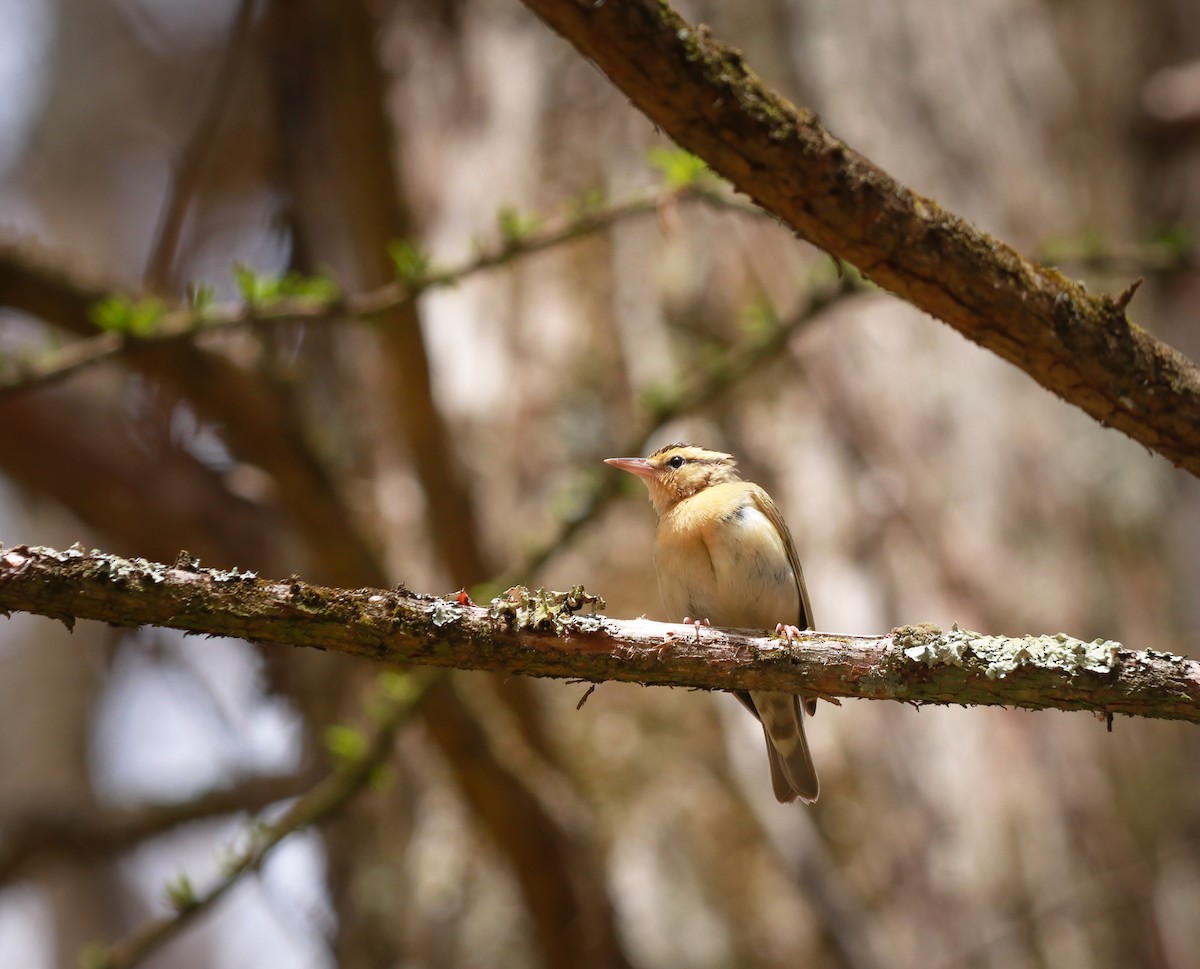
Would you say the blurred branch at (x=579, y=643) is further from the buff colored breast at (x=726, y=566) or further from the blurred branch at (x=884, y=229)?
the buff colored breast at (x=726, y=566)

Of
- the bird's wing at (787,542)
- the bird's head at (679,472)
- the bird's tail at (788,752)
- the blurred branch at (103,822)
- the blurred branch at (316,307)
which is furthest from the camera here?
the blurred branch at (103,822)

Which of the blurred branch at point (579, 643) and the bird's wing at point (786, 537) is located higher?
the bird's wing at point (786, 537)

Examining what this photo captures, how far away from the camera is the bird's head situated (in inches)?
206

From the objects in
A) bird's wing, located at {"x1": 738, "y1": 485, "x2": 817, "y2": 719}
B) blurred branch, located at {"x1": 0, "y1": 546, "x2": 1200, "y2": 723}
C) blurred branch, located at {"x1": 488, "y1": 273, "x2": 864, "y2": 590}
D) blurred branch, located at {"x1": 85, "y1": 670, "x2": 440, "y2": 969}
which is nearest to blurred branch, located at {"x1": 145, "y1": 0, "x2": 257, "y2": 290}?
blurred branch, located at {"x1": 488, "y1": 273, "x2": 864, "y2": 590}

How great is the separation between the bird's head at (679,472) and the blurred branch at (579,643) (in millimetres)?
2410

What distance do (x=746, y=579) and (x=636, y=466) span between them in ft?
2.60

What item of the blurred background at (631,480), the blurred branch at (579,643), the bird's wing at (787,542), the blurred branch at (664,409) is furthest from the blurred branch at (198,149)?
the bird's wing at (787,542)

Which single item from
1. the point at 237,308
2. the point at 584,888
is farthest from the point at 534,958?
the point at 237,308

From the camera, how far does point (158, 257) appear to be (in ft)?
14.2

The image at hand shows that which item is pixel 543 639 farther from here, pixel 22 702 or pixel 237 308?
pixel 22 702

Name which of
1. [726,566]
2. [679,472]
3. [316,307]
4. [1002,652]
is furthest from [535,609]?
[679,472]

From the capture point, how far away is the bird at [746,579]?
15.2 ft

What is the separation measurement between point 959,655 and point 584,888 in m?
2.85

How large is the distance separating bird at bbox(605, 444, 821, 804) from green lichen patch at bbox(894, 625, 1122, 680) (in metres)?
1.99
